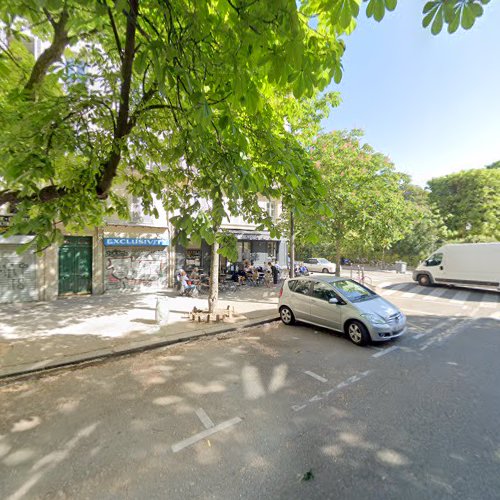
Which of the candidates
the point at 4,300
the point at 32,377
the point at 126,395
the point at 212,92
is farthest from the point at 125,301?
the point at 212,92

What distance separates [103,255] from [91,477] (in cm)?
1102

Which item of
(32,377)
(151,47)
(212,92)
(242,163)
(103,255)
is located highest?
(212,92)

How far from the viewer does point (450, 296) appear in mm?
13617

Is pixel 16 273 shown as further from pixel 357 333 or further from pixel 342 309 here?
pixel 357 333

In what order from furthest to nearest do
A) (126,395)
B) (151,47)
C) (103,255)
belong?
(103,255), (126,395), (151,47)

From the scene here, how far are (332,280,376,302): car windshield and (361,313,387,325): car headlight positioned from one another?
0.55 metres

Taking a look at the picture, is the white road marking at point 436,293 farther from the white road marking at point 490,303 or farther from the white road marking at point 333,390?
the white road marking at point 333,390

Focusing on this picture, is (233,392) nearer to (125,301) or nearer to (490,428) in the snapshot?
(490,428)

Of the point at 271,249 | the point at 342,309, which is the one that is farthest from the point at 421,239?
the point at 342,309

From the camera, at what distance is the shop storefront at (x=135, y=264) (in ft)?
41.0

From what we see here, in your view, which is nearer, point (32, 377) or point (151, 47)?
point (151, 47)

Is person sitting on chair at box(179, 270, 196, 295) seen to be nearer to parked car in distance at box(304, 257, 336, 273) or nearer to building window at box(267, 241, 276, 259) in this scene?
building window at box(267, 241, 276, 259)

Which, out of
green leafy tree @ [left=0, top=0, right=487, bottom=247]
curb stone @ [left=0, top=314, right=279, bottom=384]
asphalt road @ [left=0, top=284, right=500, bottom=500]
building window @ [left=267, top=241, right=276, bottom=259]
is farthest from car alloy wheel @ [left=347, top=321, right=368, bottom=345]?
building window @ [left=267, top=241, right=276, bottom=259]

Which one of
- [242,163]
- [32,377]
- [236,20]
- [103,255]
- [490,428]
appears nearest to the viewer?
[236,20]
